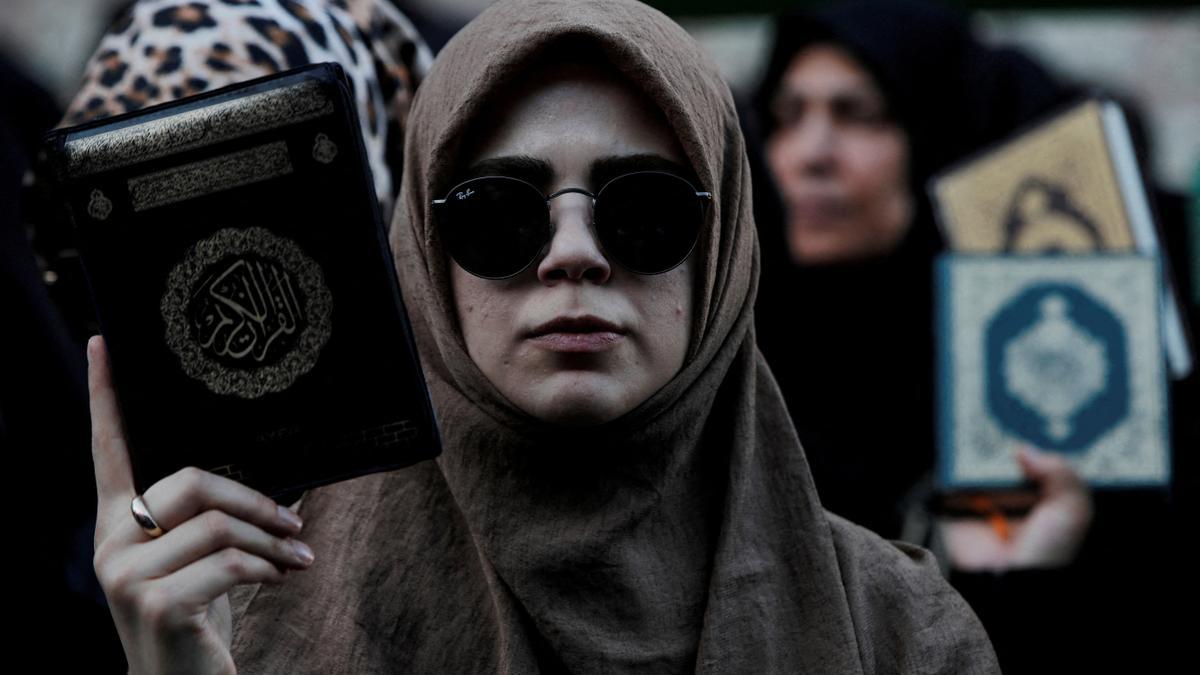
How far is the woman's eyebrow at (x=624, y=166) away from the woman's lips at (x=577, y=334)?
0.19m

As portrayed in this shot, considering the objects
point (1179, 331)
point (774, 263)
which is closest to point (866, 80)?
point (774, 263)

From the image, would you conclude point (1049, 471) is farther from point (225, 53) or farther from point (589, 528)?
point (225, 53)

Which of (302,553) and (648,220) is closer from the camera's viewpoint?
(302,553)

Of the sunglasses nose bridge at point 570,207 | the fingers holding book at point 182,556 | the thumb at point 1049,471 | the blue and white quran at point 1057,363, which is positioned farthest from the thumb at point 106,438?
the thumb at point 1049,471

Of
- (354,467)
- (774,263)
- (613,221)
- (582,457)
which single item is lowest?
(774,263)

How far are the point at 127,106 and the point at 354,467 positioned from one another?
34.5 inches

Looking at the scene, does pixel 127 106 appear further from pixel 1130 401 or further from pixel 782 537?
pixel 1130 401

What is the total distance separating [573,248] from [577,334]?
0.36ft

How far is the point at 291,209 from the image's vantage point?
5.49 feet

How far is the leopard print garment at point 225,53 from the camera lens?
2260mm

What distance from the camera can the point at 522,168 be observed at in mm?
1904

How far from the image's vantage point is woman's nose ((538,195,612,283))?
183 centimetres

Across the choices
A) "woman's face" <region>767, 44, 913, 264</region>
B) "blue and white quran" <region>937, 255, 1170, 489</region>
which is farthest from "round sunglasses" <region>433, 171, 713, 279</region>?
"woman's face" <region>767, 44, 913, 264</region>

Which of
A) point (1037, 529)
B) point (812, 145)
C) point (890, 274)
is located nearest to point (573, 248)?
point (1037, 529)
